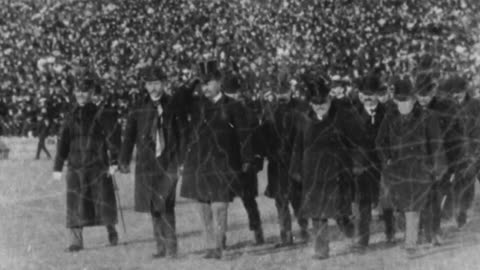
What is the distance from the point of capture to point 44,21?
1603 inches

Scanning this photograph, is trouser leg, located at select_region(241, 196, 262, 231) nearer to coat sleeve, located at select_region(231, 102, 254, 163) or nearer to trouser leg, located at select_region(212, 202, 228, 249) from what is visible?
coat sleeve, located at select_region(231, 102, 254, 163)

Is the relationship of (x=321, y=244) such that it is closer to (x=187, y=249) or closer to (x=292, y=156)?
(x=292, y=156)

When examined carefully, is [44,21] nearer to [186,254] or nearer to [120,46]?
[120,46]

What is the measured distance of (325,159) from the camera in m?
13.3

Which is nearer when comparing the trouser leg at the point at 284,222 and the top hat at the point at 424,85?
the top hat at the point at 424,85

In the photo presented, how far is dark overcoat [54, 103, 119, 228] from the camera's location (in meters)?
14.9

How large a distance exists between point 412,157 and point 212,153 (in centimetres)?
198

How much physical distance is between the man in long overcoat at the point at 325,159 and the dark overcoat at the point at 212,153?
736 mm

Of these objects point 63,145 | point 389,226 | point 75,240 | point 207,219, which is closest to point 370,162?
point 389,226

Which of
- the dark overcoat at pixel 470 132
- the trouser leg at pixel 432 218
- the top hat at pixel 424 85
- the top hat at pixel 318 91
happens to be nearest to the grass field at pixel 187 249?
the trouser leg at pixel 432 218

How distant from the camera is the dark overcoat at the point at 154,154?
1362 cm

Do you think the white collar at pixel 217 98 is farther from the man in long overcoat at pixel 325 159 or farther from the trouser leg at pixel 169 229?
the trouser leg at pixel 169 229

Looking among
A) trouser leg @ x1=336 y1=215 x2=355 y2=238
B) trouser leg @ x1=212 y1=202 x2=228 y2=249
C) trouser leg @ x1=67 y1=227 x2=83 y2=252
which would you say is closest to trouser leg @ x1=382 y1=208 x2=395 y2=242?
trouser leg @ x1=336 y1=215 x2=355 y2=238

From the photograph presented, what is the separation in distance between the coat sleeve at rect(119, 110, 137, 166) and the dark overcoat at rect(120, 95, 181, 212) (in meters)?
0.04
